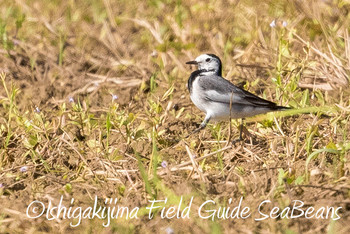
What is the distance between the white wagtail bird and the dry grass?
0.17m

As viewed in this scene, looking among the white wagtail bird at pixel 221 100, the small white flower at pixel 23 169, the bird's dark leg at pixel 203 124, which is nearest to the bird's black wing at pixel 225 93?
the white wagtail bird at pixel 221 100

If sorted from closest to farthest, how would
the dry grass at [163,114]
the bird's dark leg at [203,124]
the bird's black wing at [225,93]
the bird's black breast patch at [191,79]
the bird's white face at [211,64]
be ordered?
the dry grass at [163,114], the bird's black wing at [225,93], the bird's dark leg at [203,124], the bird's black breast patch at [191,79], the bird's white face at [211,64]

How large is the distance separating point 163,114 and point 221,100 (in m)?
0.62

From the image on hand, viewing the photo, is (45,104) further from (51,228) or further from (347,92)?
(347,92)

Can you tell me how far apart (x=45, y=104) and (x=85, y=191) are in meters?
2.16

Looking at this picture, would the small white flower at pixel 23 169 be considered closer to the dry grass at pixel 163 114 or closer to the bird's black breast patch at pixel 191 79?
the dry grass at pixel 163 114

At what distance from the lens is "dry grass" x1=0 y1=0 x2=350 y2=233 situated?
4.48 meters

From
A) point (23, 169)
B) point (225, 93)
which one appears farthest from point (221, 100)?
point (23, 169)

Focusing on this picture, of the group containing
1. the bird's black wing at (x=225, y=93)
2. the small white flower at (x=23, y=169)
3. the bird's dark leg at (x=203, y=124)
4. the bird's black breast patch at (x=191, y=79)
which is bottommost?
the small white flower at (x=23, y=169)

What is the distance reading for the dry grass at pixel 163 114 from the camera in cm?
448

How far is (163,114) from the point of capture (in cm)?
608

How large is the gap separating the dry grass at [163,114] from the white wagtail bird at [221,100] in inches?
6.5

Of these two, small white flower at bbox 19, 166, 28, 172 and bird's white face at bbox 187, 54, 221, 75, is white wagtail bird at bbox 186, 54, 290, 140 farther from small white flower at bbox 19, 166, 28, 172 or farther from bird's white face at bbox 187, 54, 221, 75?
small white flower at bbox 19, 166, 28, 172

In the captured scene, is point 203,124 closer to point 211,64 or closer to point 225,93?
point 225,93
